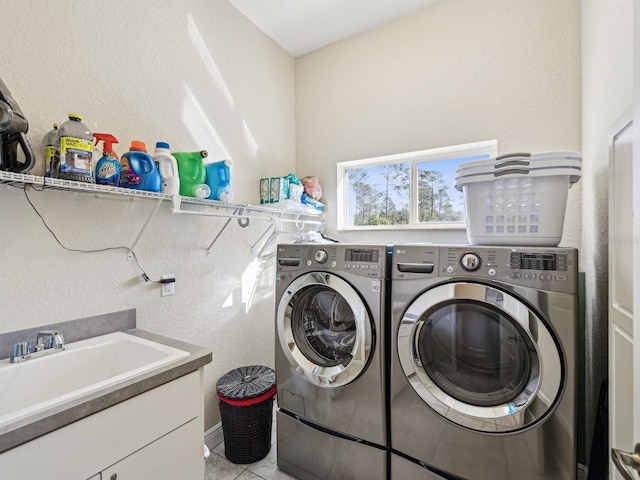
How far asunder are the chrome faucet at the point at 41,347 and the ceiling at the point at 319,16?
2.38 meters

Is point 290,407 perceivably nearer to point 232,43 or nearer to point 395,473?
point 395,473

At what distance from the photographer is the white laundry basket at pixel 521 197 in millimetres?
1272

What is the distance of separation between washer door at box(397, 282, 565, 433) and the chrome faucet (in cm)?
146

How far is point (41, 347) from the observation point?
1263 millimetres

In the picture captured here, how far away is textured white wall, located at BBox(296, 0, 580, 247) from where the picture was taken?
195 centimetres

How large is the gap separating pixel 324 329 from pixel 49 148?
1.51 meters

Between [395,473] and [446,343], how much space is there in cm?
69

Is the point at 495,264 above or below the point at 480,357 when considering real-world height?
above

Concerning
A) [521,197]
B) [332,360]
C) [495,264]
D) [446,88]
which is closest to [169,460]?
[332,360]

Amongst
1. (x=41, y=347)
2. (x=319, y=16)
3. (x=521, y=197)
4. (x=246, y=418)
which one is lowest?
(x=246, y=418)

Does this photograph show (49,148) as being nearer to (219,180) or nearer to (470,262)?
(219,180)

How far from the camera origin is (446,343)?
1369 millimetres

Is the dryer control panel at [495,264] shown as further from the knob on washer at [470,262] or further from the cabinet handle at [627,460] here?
the cabinet handle at [627,460]

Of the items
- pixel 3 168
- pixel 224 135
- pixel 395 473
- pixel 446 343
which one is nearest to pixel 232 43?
pixel 224 135
